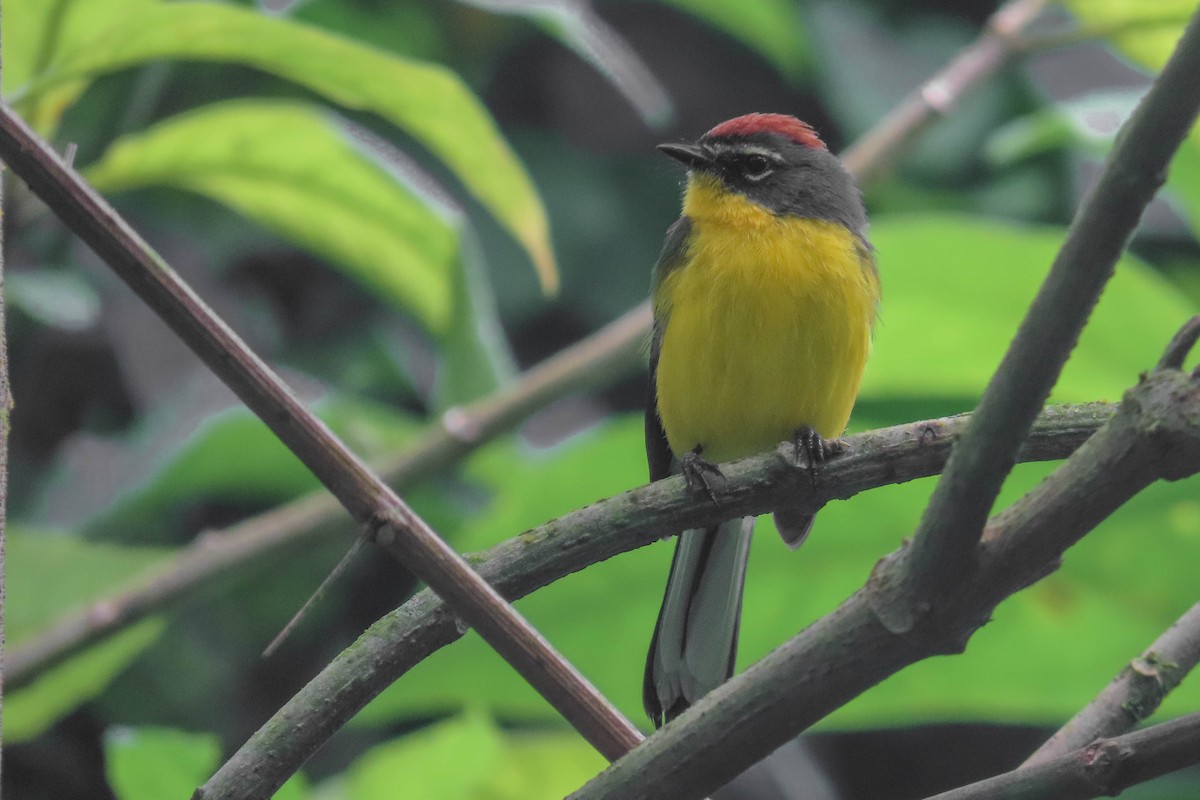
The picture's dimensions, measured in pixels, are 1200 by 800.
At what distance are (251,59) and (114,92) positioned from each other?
1.47m

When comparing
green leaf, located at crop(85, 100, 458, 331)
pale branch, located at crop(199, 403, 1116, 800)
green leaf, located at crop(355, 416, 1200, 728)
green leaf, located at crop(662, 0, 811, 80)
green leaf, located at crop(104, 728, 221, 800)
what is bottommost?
pale branch, located at crop(199, 403, 1116, 800)

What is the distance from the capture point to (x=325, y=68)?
1.83 metres

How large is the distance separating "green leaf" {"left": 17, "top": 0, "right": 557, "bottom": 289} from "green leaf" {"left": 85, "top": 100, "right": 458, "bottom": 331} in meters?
0.21

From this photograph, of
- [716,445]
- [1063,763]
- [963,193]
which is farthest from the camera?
[963,193]

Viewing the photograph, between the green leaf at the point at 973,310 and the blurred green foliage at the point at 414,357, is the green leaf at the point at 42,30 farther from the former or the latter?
the green leaf at the point at 973,310

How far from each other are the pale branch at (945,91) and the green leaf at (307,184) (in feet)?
2.81

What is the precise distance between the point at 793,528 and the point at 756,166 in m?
0.86

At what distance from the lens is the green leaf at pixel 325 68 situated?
1.67 meters

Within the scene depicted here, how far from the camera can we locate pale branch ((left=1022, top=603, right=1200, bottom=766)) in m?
1.10

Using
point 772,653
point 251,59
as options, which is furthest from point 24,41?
point 772,653

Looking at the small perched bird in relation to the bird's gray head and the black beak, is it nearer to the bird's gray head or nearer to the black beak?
the bird's gray head

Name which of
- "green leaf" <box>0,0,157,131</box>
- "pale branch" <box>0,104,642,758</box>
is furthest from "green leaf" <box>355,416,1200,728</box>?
"pale branch" <box>0,104,642,758</box>

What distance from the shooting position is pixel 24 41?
173 cm

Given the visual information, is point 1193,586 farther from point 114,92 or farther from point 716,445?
point 114,92
